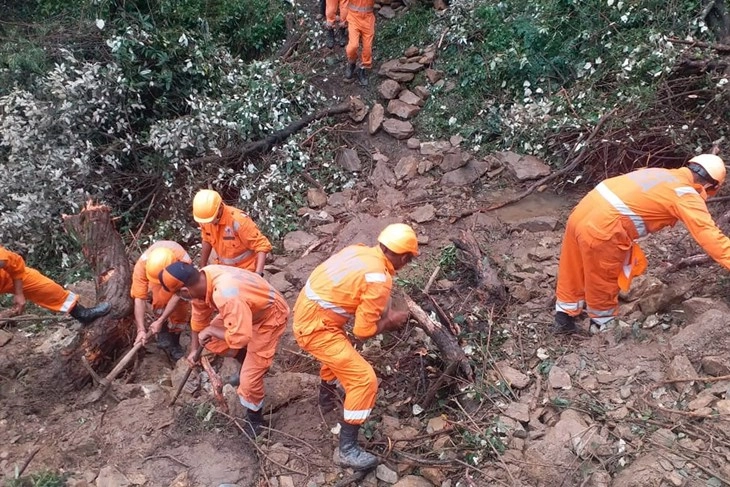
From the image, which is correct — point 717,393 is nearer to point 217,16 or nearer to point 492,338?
point 492,338

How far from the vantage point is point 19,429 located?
4.69 m

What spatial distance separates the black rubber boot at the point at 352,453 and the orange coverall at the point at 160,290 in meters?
1.79

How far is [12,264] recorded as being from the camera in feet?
17.4

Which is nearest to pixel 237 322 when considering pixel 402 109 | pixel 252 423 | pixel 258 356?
pixel 258 356

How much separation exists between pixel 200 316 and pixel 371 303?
1.38 metres

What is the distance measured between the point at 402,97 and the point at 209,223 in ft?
13.2

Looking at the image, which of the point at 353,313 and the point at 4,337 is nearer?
the point at 353,313

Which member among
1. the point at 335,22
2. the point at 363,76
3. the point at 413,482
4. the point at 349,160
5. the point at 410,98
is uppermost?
the point at 335,22

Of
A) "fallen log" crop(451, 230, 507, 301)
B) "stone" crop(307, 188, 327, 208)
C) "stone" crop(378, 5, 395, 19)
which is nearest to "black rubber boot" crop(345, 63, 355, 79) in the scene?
"stone" crop(378, 5, 395, 19)

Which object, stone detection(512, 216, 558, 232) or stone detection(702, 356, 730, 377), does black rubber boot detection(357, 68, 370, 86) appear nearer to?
stone detection(512, 216, 558, 232)

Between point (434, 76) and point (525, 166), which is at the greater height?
point (434, 76)

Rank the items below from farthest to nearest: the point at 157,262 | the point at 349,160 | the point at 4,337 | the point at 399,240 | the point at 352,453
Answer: the point at 349,160
the point at 4,337
the point at 157,262
the point at 352,453
the point at 399,240

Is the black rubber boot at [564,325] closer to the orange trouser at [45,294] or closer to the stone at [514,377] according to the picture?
the stone at [514,377]

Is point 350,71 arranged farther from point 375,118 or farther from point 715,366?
point 715,366
